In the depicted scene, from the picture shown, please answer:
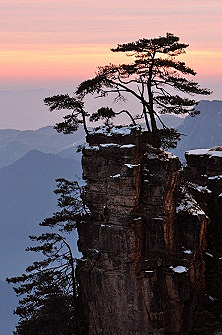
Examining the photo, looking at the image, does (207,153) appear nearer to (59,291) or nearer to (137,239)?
(137,239)

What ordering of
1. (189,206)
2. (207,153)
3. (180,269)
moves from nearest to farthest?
(180,269), (189,206), (207,153)

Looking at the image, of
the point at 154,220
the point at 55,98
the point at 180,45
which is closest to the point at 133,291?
the point at 154,220

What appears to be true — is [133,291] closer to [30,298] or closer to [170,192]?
[170,192]

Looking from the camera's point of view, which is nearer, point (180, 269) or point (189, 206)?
point (180, 269)

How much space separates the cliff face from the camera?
29.0 metres

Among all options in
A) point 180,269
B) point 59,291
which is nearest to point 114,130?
point 180,269

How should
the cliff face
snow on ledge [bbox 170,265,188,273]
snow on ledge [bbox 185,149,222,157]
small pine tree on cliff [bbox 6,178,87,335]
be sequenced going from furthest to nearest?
1. snow on ledge [bbox 185,149,222,157]
2. small pine tree on cliff [bbox 6,178,87,335]
3. snow on ledge [bbox 170,265,188,273]
4. the cliff face

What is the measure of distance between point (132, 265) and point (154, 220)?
8.46 feet

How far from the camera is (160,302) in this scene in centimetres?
2955

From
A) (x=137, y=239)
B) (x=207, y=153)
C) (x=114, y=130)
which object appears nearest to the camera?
(x=137, y=239)

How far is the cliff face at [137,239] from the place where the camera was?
95.0ft

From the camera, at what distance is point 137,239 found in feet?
95.0

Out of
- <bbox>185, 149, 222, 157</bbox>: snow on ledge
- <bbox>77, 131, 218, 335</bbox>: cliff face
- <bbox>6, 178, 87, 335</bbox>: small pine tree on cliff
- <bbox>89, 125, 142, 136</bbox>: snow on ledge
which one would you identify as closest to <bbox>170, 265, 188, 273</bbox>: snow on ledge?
<bbox>77, 131, 218, 335</bbox>: cliff face

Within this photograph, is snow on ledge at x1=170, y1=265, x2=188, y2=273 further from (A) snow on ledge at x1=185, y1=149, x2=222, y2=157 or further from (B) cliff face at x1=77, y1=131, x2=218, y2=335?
(A) snow on ledge at x1=185, y1=149, x2=222, y2=157
